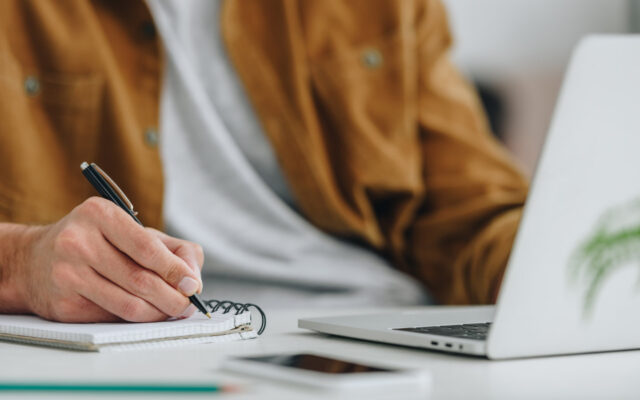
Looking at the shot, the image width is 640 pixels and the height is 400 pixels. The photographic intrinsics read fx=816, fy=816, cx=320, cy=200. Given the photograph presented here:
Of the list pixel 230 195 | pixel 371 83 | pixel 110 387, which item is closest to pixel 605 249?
pixel 110 387

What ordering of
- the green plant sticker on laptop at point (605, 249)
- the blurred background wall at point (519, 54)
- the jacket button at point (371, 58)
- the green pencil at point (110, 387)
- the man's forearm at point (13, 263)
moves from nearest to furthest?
the green pencil at point (110, 387) < the green plant sticker on laptop at point (605, 249) < the man's forearm at point (13, 263) < the jacket button at point (371, 58) < the blurred background wall at point (519, 54)

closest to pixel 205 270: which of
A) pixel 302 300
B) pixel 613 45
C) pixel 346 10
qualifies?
pixel 302 300

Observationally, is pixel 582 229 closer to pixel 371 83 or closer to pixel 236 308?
pixel 236 308

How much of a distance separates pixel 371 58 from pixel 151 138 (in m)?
0.41

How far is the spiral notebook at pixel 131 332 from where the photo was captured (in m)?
0.59

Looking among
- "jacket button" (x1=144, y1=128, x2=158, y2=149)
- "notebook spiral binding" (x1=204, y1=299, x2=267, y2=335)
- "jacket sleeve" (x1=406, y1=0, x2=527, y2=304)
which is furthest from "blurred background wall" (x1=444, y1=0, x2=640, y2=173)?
"notebook spiral binding" (x1=204, y1=299, x2=267, y2=335)

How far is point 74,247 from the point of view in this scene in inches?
26.4

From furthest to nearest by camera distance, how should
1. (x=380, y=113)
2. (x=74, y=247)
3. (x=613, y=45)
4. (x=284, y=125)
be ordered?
(x=380, y=113)
(x=284, y=125)
(x=74, y=247)
(x=613, y=45)

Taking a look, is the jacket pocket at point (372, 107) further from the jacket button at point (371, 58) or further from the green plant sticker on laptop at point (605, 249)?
the green plant sticker on laptop at point (605, 249)

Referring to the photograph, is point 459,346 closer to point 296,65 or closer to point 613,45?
point 613,45

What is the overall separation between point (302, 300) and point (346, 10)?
0.50 m

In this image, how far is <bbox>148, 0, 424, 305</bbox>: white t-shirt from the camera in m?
1.21

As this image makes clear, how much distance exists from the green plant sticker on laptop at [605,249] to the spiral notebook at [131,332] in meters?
0.28

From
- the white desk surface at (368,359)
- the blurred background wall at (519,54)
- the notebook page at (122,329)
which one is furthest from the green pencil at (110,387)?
the blurred background wall at (519,54)
